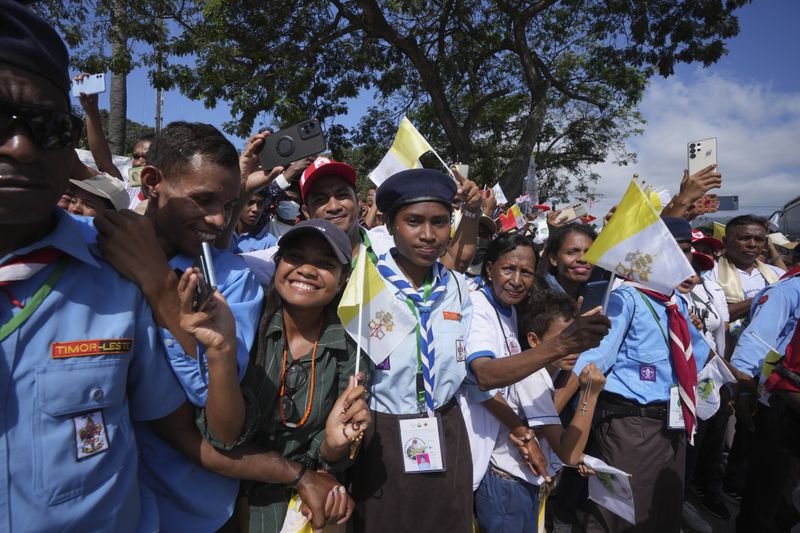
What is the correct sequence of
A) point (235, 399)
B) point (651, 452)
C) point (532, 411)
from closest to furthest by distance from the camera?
point (235, 399) → point (532, 411) → point (651, 452)

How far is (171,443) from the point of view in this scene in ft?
4.90

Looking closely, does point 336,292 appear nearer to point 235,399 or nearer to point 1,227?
point 235,399

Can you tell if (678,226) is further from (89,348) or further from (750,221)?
(89,348)

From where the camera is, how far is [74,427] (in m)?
1.11

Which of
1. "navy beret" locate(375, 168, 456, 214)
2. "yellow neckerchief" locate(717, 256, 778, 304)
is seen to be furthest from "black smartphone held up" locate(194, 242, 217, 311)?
"yellow neckerchief" locate(717, 256, 778, 304)

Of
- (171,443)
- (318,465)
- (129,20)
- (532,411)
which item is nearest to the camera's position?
(171,443)

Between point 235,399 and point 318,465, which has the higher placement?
point 235,399

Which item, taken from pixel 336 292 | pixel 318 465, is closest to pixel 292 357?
pixel 336 292

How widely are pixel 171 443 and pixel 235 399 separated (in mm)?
309

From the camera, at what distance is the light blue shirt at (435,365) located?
6.76 ft

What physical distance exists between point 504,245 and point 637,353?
104 cm

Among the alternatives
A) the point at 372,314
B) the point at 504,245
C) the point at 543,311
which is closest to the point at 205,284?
the point at 372,314

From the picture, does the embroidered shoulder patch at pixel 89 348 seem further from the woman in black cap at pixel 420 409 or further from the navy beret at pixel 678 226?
the navy beret at pixel 678 226

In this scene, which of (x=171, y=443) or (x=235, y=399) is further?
(x=171, y=443)
